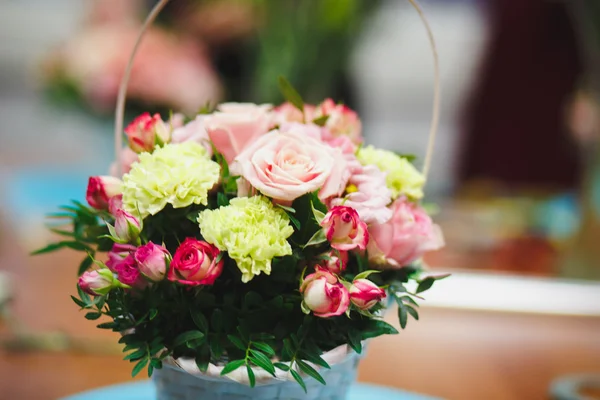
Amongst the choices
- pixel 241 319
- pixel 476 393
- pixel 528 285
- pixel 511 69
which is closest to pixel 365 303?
pixel 241 319

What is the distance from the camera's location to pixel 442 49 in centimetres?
231

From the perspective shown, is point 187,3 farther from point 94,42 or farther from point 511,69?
point 511,69

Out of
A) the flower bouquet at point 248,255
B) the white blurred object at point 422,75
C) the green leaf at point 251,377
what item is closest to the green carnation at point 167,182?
the flower bouquet at point 248,255

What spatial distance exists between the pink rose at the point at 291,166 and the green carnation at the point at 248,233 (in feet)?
0.05

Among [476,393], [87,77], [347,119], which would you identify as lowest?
[476,393]

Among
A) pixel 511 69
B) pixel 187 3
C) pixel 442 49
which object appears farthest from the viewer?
pixel 442 49

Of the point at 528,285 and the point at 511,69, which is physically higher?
the point at 511,69

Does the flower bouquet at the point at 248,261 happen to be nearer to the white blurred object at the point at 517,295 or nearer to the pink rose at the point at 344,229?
the pink rose at the point at 344,229

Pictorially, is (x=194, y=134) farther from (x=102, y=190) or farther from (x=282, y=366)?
(x=282, y=366)

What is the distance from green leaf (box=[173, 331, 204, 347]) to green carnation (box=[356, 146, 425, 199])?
0.18 metres

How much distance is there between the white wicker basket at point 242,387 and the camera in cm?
41

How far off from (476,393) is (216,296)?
1.24ft

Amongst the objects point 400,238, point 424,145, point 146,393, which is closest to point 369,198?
point 400,238

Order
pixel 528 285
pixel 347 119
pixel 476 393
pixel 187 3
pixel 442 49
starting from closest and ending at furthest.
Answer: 1. pixel 347 119
2. pixel 476 393
3. pixel 528 285
4. pixel 187 3
5. pixel 442 49
